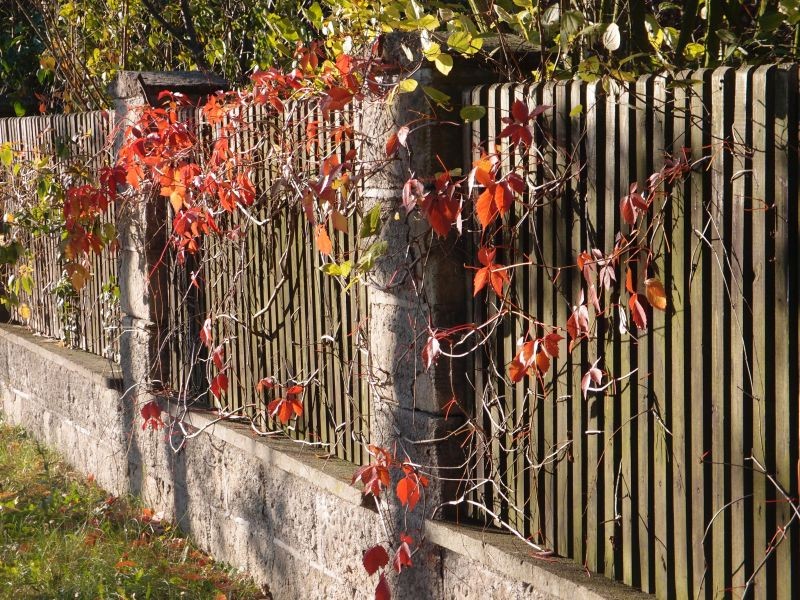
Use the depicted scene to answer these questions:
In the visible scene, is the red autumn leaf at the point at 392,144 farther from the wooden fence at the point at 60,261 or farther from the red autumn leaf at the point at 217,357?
the wooden fence at the point at 60,261

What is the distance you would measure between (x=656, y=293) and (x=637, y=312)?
8cm

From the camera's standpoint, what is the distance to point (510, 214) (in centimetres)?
336

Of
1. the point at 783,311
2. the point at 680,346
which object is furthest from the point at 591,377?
the point at 783,311

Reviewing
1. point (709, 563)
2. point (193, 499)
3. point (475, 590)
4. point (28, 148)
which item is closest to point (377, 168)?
point (475, 590)

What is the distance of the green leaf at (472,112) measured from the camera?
3326 mm

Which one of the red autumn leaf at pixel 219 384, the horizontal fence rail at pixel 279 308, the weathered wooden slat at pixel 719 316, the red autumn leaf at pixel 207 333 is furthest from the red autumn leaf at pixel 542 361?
the red autumn leaf at pixel 207 333

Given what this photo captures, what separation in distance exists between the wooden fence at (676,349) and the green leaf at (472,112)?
0.09 m

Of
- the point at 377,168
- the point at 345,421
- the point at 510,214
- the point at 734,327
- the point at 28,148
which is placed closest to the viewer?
the point at 734,327

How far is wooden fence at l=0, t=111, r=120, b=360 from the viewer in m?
6.56

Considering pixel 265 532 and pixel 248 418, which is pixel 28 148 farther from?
pixel 265 532

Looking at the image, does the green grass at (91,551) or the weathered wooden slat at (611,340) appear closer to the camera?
the weathered wooden slat at (611,340)

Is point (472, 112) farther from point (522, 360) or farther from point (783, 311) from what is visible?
point (783, 311)

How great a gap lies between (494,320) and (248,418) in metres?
2.01

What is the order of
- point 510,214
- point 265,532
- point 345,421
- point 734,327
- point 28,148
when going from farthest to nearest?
1. point 28,148
2. point 265,532
3. point 345,421
4. point 510,214
5. point 734,327
